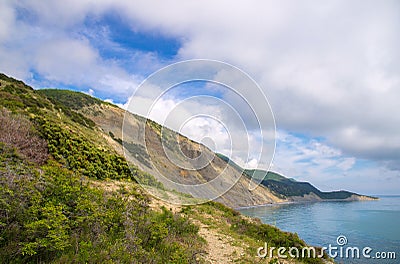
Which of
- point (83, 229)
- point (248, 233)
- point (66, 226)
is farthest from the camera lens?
point (248, 233)

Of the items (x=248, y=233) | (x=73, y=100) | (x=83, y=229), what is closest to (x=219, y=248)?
(x=248, y=233)

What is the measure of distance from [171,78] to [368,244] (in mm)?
29810

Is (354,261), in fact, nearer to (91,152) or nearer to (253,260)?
(253,260)

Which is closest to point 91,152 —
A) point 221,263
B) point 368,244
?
point 221,263

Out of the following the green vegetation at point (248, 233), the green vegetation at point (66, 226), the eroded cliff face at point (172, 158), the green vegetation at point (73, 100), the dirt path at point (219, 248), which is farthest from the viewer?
the green vegetation at point (73, 100)

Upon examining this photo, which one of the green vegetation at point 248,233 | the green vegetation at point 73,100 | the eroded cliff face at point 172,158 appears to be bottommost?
the green vegetation at point 248,233

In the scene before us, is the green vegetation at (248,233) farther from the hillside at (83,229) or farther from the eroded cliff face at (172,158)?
the eroded cliff face at (172,158)

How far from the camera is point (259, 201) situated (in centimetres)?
10312
